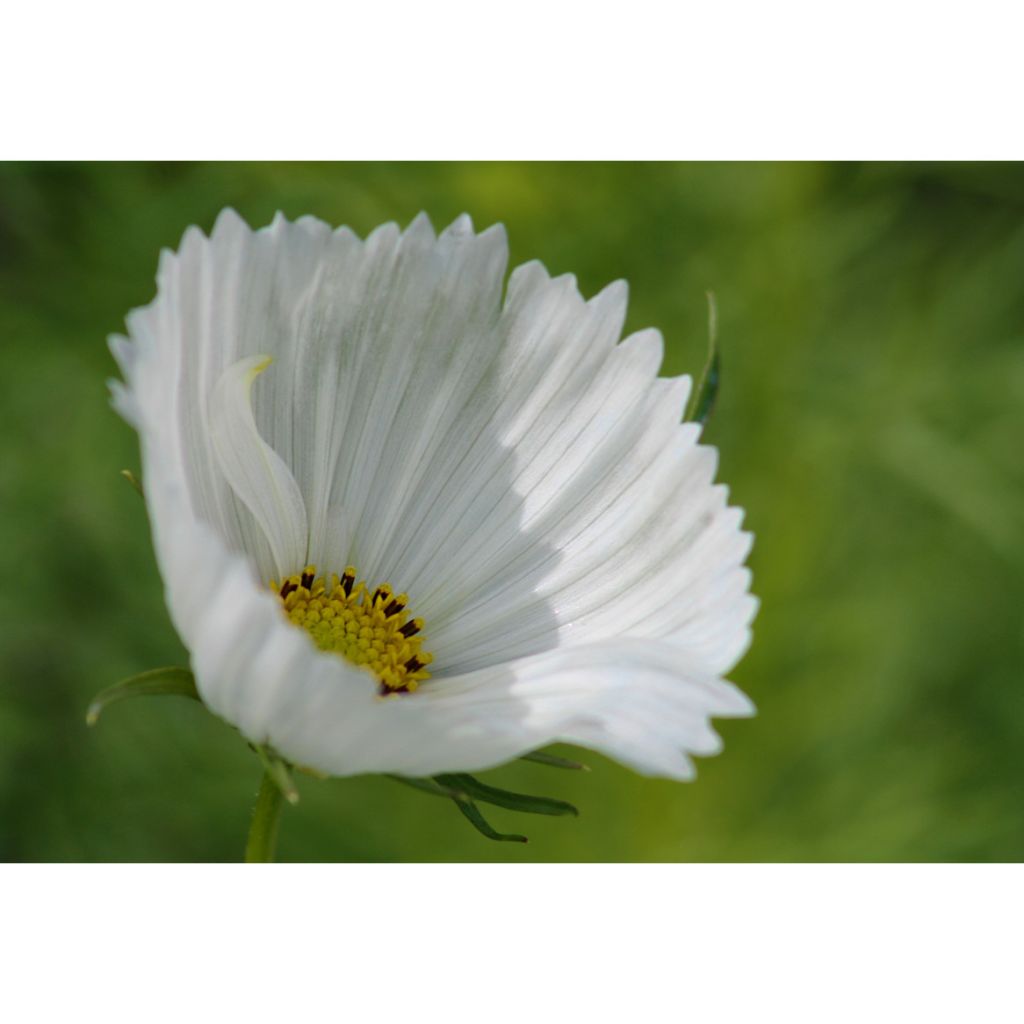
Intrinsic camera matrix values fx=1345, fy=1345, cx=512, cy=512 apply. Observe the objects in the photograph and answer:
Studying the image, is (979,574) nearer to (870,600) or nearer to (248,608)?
(870,600)

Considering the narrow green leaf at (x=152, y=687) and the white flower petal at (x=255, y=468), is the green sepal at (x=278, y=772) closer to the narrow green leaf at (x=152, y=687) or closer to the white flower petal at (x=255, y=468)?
the narrow green leaf at (x=152, y=687)

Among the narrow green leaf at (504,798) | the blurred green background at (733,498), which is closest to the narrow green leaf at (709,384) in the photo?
the narrow green leaf at (504,798)

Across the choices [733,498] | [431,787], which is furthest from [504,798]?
[733,498]

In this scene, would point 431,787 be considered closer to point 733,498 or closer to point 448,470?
point 448,470

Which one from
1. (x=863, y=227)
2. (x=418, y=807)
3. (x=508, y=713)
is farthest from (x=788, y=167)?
(x=508, y=713)

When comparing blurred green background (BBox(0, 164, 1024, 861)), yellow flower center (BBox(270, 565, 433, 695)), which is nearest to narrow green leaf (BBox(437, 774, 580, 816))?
yellow flower center (BBox(270, 565, 433, 695))
